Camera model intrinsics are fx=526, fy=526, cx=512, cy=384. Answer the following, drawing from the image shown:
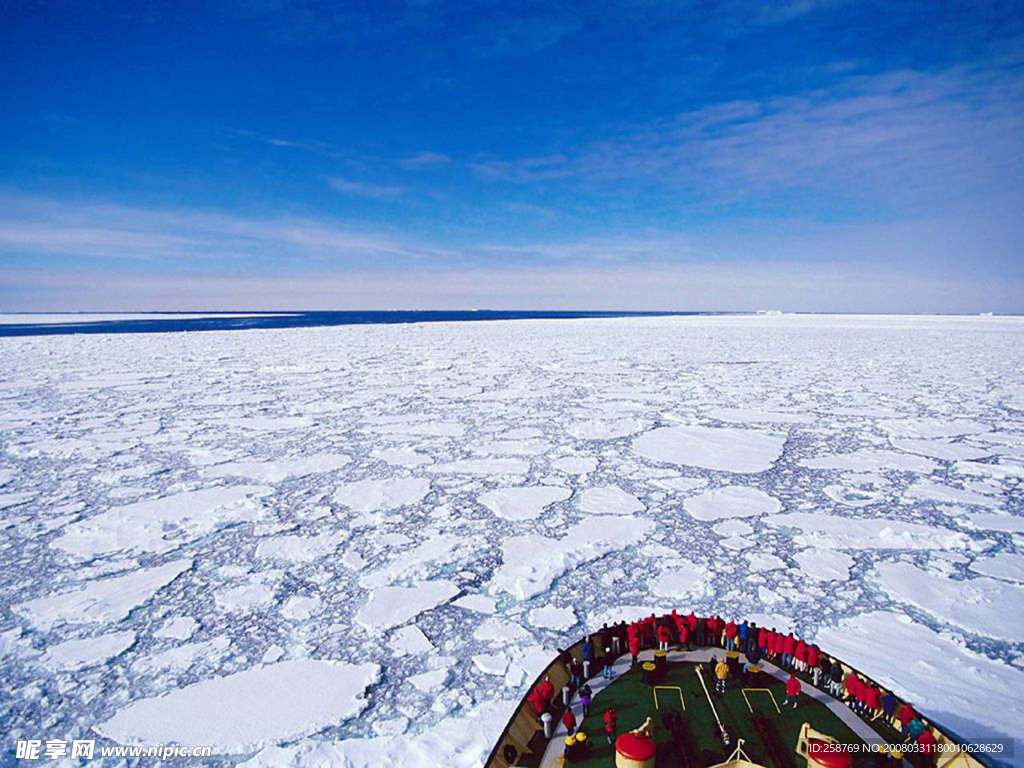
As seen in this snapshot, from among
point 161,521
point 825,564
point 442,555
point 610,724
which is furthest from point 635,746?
point 161,521

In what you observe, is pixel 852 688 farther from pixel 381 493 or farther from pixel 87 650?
pixel 381 493

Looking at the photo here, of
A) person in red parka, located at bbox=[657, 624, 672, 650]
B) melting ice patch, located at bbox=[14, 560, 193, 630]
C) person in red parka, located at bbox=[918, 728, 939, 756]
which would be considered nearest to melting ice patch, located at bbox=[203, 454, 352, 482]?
melting ice patch, located at bbox=[14, 560, 193, 630]

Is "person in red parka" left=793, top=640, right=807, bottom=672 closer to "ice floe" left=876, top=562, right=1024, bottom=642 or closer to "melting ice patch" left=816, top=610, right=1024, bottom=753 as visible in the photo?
"melting ice patch" left=816, top=610, right=1024, bottom=753

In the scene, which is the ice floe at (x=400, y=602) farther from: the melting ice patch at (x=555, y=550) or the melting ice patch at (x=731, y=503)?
the melting ice patch at (x=731, y=503)

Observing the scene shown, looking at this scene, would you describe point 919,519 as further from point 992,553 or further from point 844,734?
point 844,734

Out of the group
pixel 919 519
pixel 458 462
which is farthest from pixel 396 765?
pixel 919 519

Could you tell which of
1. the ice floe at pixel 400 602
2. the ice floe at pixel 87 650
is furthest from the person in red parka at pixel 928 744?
the ice floe at pixel 87 650

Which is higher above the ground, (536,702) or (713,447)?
(536,702)
